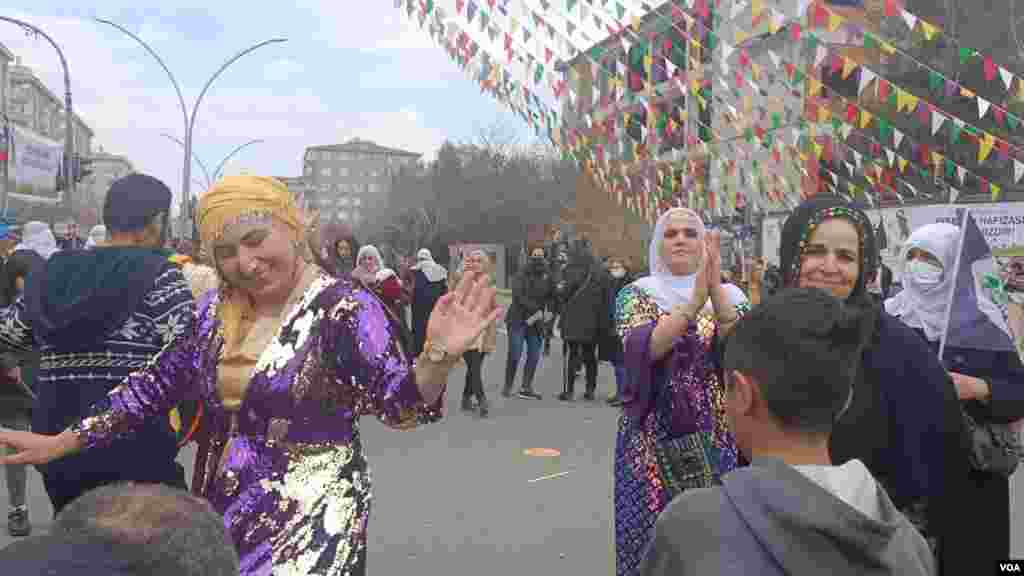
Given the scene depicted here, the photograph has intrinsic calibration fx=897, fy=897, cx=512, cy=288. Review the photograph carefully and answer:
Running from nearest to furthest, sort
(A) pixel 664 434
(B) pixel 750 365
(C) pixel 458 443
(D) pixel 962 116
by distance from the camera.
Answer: (B) pixel 750 365 < (A) pixel 664 434 < (C) pixel 458 443 < (D) pixel 962 116

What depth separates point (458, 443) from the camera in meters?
8.16

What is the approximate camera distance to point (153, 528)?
3.30 feet

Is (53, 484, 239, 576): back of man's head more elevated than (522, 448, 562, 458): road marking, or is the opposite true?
(53, 484, 239, 576): back of man's head

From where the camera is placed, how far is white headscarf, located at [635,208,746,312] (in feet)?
11.4

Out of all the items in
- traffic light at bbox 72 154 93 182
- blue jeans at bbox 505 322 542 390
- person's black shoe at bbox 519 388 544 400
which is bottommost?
person's black shoe at bbox 519 388 544 400

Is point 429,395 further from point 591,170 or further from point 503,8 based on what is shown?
point 591,170

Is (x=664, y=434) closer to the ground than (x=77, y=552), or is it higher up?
closer to the ground

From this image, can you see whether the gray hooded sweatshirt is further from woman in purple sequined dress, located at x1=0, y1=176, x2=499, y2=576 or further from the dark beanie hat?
the dark beanie hat

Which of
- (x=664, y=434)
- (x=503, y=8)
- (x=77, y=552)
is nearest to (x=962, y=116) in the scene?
(x=503, y=8)

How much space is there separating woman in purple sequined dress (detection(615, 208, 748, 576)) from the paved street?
1754 mm

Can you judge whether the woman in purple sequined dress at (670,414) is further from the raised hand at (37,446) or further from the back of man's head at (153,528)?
the back of man's head at (153,528)

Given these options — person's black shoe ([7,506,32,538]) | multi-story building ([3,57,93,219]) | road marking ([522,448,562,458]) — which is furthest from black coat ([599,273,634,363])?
multi-story building ([3,57,93,219])

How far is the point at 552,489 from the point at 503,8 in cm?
453

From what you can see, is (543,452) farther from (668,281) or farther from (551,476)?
(668,281)
